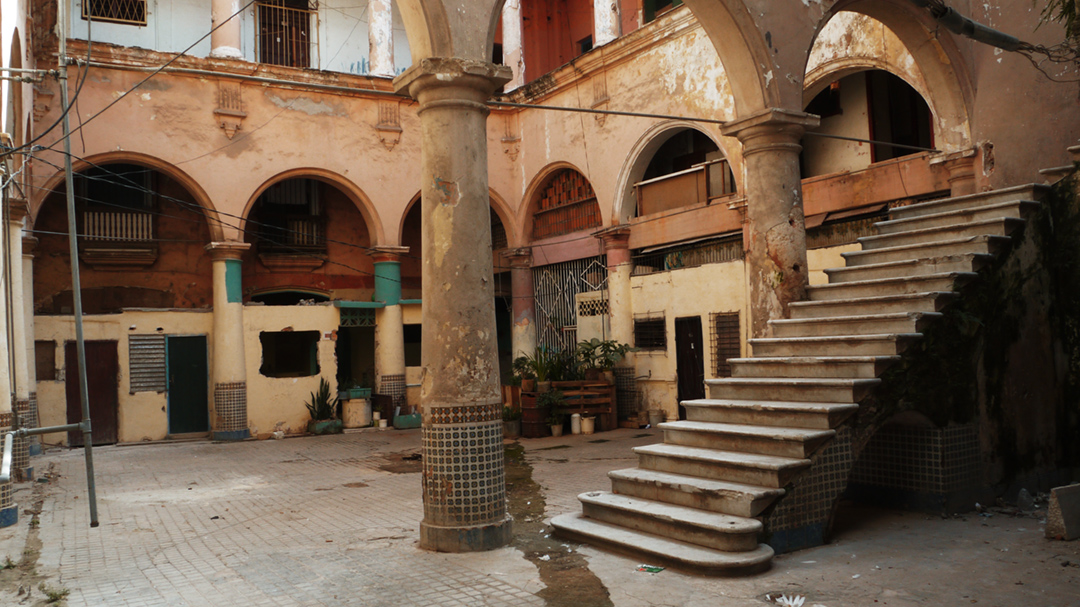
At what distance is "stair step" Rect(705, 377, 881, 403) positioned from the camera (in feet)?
19.5

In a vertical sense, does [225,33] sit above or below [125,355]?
above

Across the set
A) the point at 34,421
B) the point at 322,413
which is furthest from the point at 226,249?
the point at 34,421

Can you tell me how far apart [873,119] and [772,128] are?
5529mm

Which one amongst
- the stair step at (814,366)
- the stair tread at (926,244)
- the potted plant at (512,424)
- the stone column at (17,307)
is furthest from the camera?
the potted plant at (512,424)

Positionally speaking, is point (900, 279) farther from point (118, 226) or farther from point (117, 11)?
point (117, 11)

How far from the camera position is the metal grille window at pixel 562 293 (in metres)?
16.1

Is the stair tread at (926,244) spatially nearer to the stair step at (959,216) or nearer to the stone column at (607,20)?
the stair step at (959,216)

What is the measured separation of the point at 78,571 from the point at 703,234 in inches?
413

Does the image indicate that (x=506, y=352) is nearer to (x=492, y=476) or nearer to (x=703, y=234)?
(x=703, y=234)

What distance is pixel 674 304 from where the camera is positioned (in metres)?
14.1

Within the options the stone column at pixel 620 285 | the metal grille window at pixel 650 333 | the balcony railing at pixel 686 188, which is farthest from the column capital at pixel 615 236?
the metal grille window at pixel 650 333

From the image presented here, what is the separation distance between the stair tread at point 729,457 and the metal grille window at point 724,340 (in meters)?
6.74

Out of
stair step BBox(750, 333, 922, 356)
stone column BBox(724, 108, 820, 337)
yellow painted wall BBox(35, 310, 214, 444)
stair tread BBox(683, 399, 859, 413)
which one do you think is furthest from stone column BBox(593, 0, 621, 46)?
stair tread BBox(683, 399, 859, 413)

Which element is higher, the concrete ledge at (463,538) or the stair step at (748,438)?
the stair step at (748,438)
